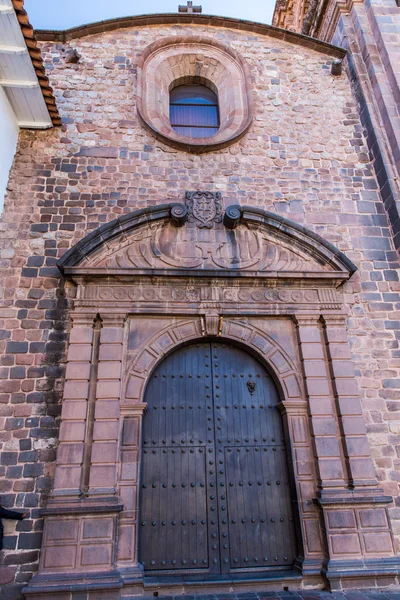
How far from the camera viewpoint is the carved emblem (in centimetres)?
651

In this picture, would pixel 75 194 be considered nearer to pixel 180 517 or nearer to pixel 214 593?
pixel 180 517

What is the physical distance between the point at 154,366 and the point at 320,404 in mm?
2137

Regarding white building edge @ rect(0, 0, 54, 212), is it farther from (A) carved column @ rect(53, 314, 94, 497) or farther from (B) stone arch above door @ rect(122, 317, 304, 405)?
(B) stone arch above door @ rect(122, 317, 304, 405)

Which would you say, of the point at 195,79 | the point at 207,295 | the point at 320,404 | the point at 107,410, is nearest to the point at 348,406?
the point at 320,404

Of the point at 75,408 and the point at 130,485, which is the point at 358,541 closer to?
the point at 130,485

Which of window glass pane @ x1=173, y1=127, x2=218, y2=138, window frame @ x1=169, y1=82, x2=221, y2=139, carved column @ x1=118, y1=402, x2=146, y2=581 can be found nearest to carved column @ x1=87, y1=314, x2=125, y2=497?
carved column @ x1=118, y1=402, x2=146, y2=581

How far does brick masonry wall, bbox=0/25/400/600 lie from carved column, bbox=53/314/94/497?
0.19 meters

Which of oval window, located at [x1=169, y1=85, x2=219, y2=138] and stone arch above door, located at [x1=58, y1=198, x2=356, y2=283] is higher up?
oval window, located at [x1=169, y1=85, x2=219, y2=138]

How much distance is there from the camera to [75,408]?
16.9ft

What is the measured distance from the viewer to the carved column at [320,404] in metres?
5.13

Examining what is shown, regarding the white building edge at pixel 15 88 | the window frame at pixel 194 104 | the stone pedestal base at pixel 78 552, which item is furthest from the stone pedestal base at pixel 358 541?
the window frame at pixel 194 104

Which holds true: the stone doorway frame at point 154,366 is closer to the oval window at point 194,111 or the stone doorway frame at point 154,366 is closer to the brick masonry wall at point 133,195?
the brick masonry wall at point 133,195

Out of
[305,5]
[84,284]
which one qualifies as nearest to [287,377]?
[84,284]

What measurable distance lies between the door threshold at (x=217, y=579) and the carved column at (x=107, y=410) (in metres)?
1.02
